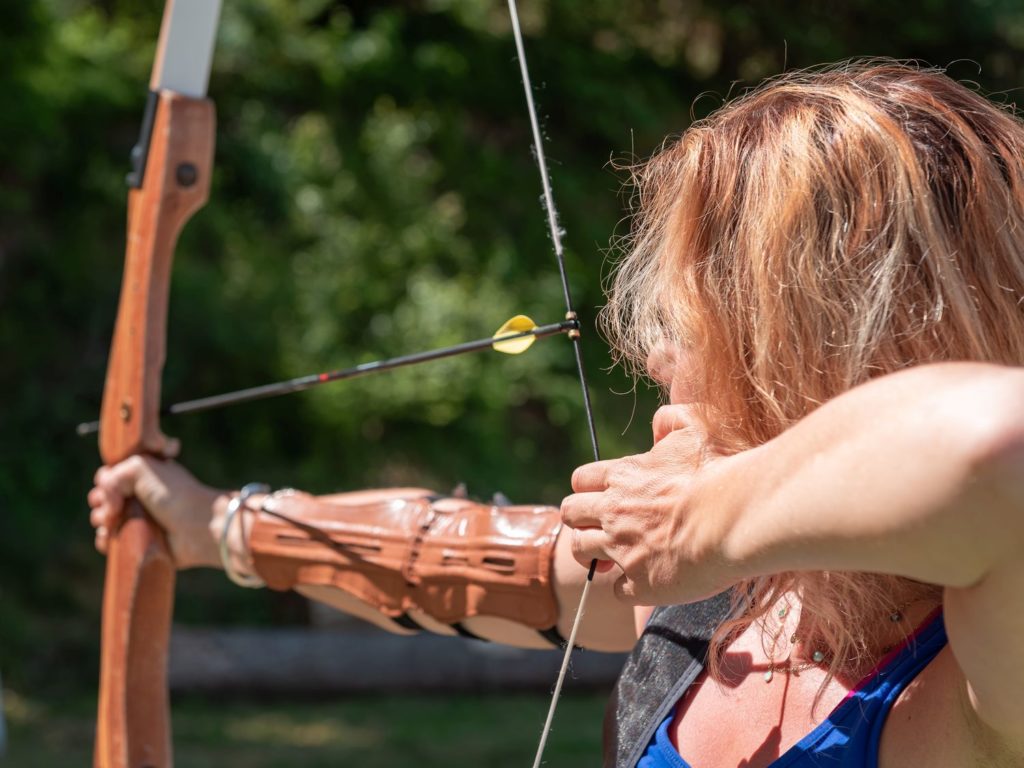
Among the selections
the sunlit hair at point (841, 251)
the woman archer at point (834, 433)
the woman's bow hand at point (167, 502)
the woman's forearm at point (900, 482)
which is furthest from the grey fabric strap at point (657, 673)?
the woman's bow hand at point (167, 502)

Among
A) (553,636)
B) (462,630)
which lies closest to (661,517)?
(553,636)

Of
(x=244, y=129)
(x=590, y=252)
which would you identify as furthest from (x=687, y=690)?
(x=244, y=129)

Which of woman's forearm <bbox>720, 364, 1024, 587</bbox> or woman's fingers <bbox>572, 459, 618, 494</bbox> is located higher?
woman's fingers <bbox>572, 459, 618, 494</bbox>

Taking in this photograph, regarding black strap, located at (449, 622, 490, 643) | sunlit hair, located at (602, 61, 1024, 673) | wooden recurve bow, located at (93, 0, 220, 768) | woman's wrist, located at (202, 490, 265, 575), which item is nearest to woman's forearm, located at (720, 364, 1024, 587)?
sunlit hair, located at (602, 61, 1024, 673)

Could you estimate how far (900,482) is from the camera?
1.95 ft

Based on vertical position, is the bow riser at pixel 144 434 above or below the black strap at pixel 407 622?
above

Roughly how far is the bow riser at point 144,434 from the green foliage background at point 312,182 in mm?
1662

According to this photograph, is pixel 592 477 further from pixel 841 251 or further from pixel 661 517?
pixel 841 251

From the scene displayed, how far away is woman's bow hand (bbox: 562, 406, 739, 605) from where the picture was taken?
73 cm

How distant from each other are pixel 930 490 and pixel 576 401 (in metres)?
4.54

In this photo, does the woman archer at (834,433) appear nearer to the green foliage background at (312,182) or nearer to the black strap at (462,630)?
the black strap at (462,630)

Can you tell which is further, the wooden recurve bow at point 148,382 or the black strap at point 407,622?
the wooden recurve bow at point 148,382

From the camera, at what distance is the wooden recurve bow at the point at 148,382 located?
1533 mm

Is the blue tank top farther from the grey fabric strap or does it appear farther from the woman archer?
the grey fabric strap
